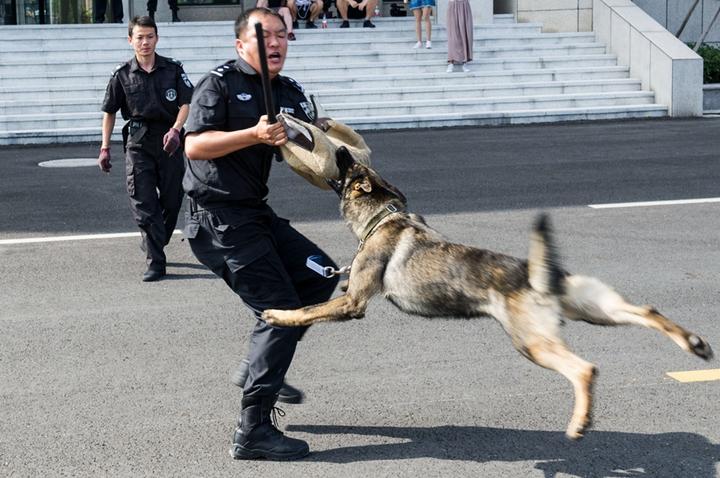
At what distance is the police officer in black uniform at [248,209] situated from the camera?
4777mm

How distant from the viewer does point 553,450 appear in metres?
4.95

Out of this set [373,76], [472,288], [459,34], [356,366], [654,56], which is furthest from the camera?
[459,34]

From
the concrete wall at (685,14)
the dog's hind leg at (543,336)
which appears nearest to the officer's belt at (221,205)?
the dog's hind leg at (543,336)

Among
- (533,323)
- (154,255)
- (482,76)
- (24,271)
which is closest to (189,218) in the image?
(533,323)

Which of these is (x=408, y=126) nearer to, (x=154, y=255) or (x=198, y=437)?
(x=154, y=255)

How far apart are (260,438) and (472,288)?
1.18 meters

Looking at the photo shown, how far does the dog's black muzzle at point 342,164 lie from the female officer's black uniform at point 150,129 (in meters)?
3.96

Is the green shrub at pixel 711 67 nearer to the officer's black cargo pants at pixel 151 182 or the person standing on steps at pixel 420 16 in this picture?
the person standing on steps at pixel 420 16

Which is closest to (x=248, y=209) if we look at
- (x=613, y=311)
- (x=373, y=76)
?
(x=613, y=311)

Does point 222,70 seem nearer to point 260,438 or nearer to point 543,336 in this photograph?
point 260,438

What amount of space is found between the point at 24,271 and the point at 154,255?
3.55 feet

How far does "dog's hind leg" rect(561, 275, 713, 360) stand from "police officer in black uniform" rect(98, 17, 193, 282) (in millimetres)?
4585

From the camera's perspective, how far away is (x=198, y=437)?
514 cm

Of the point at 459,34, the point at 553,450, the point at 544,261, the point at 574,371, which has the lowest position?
the point at 553,450
